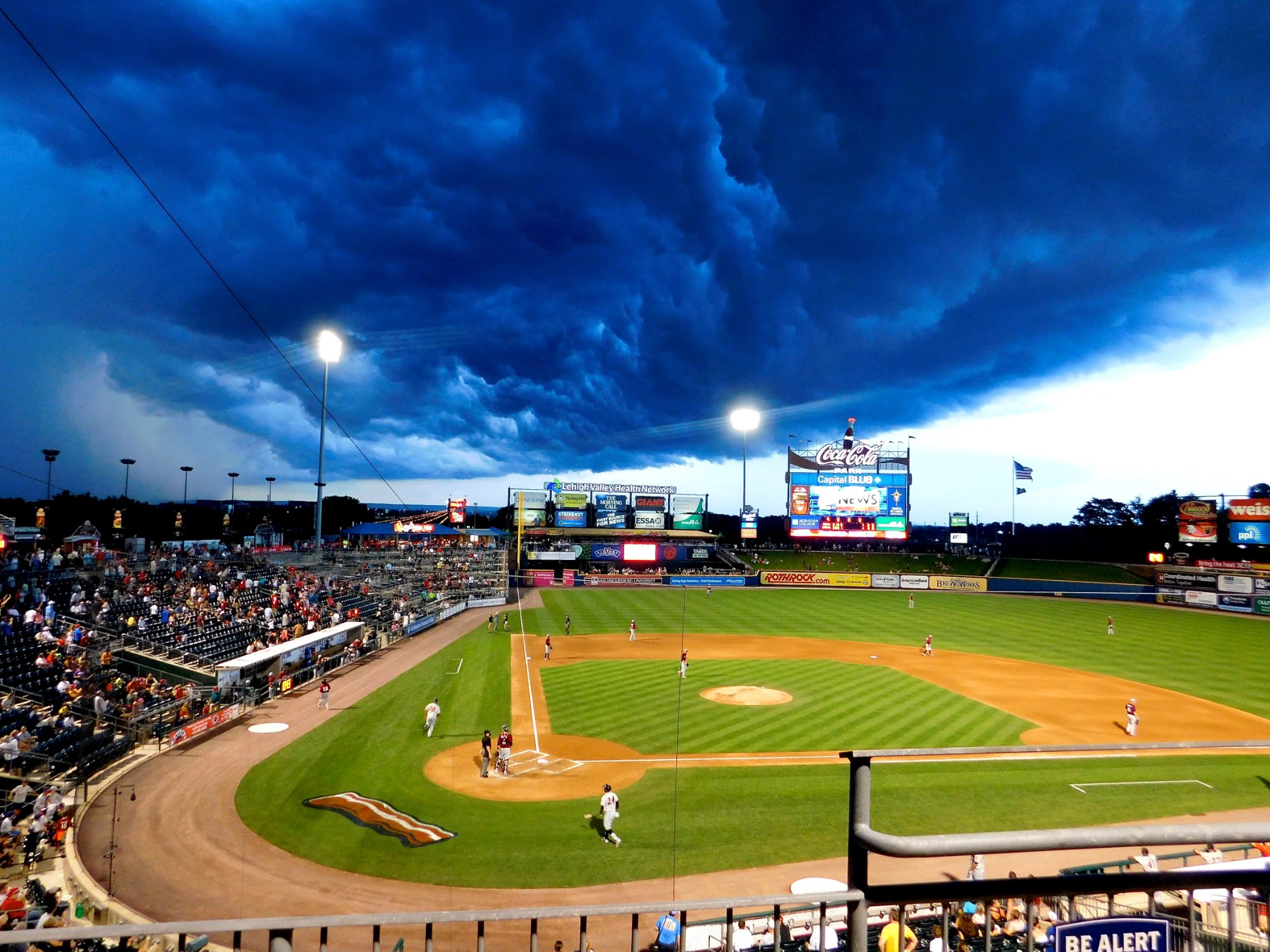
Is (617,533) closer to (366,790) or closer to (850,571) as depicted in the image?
(850,571)

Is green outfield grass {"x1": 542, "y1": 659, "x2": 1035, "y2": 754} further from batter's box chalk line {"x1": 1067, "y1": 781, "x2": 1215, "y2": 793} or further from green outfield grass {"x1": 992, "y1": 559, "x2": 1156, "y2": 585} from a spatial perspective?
green outfield grass {"x1": 992, "y1": 559, "x2": 1156, "y2": 585}

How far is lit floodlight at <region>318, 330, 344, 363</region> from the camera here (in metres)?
34.5

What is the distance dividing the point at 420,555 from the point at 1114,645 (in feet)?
195

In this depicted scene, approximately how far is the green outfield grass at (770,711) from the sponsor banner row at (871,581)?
4239 cm

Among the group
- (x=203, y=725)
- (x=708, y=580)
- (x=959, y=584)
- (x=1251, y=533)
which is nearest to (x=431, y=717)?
(x=203, y=725)

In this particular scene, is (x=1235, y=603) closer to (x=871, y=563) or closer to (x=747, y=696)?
(x=871, y=563)

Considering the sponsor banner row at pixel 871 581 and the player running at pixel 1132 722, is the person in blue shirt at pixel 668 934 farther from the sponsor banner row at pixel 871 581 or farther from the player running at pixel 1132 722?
the sponsor banner row at pixel 871 581

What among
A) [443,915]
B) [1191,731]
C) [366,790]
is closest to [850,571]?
[1191,731]

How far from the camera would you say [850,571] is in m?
79.0

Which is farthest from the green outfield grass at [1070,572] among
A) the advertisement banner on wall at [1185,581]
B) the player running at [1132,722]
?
the player running at [1132,722]

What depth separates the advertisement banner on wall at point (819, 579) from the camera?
77.1 metres

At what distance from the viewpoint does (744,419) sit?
2613 inches

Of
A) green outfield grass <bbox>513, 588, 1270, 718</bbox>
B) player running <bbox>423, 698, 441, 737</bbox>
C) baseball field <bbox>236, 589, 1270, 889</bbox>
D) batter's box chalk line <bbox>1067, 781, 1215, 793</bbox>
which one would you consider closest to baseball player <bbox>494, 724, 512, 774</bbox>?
baseball field <bbox>236, 589, 1270, 889</bbox>

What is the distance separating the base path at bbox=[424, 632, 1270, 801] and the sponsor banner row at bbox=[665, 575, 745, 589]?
98.5 feet
